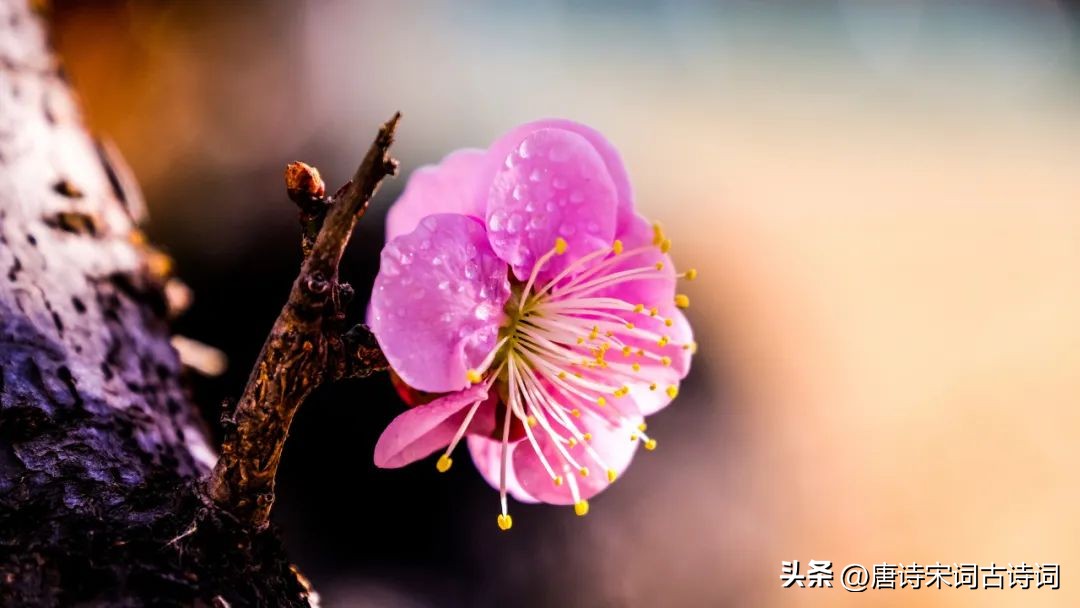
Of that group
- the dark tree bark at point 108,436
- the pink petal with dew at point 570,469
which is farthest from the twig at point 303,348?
Result: the pink petal with dew at point 570,469

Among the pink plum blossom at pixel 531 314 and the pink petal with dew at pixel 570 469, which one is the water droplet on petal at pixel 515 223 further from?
the pink petal with dew at pixel 570 469

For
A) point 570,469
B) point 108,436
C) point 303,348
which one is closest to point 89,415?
point 108,436

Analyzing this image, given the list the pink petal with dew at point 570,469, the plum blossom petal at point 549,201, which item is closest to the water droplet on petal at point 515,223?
the plum blossom petal at point 549,201

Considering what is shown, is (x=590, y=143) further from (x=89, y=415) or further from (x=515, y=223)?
(x=89, y=415)

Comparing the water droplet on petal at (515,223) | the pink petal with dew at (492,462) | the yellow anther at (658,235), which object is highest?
the water droplet on petal at (515,223)

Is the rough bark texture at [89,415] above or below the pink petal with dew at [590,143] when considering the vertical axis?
below

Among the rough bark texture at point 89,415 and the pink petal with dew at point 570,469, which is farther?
the pink petal with dew at point 570,469
